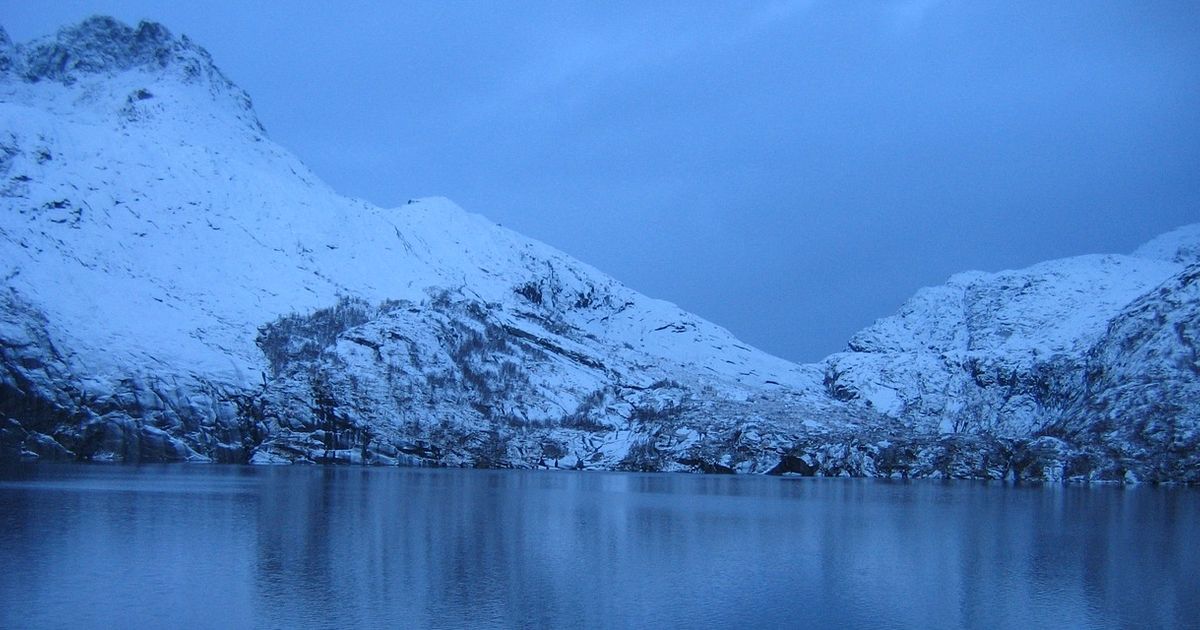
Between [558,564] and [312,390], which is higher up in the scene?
[312,390]

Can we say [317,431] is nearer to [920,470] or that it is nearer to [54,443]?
[54,443]

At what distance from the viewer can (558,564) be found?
138 ft

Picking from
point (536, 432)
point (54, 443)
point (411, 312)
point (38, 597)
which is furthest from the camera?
point (411, 312)

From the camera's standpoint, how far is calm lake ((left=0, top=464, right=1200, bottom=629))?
102ft

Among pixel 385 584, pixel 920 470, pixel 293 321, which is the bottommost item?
pixel 920 470

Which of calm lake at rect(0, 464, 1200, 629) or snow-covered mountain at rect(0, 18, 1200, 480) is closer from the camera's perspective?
calm lake at rect(0, 464, 1200, 629)

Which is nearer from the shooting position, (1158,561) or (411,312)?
(1158,561)

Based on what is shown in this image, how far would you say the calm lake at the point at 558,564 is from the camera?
102 ft

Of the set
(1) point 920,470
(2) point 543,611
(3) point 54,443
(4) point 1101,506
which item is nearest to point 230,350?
(3) point 54,443

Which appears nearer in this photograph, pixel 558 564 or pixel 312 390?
pixel 558 564

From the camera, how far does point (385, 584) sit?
35.4 meters

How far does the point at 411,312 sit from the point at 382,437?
4158 centimetres

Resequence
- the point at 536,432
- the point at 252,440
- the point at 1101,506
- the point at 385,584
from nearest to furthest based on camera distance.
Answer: the point at 385,584 < the point at 1101,506 < the point at 252,440 < the point at 536,432

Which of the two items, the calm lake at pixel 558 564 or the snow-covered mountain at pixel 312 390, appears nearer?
the calm lake at pixel 558 564
